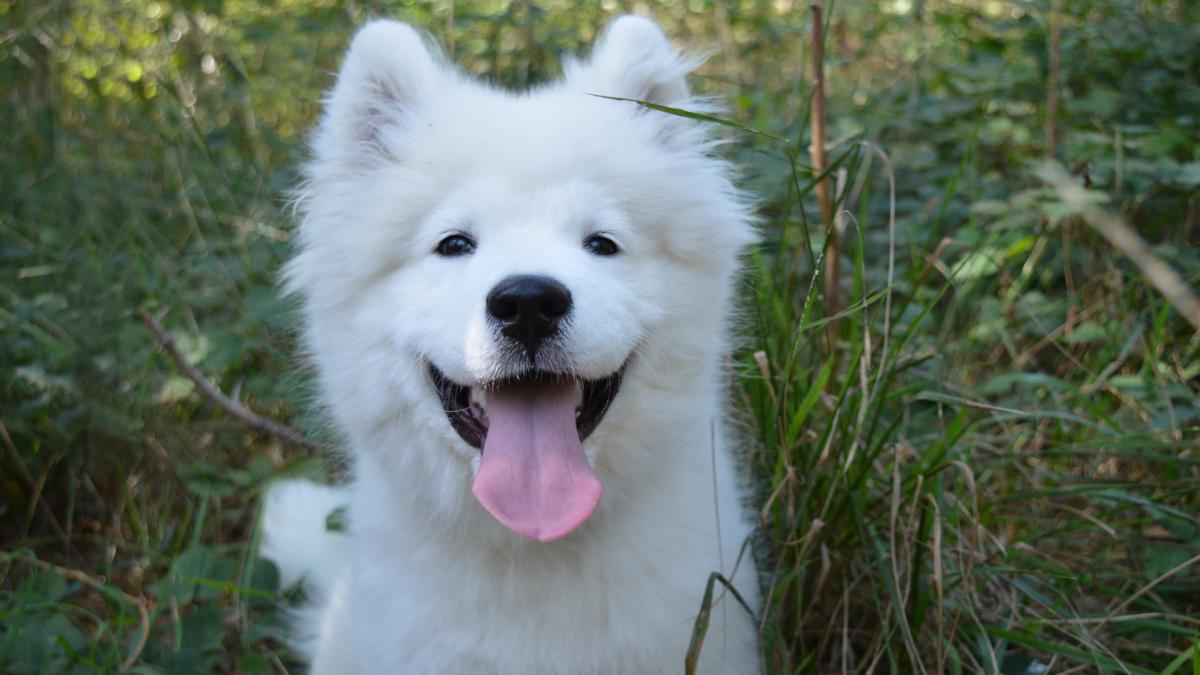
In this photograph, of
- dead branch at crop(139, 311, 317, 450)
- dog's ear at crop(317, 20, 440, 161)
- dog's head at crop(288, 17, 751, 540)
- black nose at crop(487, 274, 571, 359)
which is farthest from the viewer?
dead branch at crop(139, 311, 317, 450)

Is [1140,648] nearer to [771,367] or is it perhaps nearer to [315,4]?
[771,367]

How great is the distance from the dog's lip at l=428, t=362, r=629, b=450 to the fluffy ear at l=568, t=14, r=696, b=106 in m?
0.78

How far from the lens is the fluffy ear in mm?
2375

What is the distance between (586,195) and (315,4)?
373cm

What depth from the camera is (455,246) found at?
7.13ft

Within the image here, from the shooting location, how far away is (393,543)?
2.31 metres

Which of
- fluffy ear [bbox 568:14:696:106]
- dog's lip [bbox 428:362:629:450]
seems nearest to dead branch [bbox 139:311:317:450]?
dog's lip [bbox 428:362:629:450]

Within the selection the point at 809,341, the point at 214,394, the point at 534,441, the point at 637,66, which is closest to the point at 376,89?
the point at 637,66

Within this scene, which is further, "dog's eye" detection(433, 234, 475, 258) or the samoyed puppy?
"dog's eye" detection(433, 234, 475, 258)

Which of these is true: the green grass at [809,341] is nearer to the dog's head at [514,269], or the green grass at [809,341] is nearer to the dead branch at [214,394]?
the dead branch at [214,394]

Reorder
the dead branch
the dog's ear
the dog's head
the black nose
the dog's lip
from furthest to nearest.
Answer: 1. the dead branch
2. the dog's ear
3. the dog's lip
4. the dog's head
5. the black nose

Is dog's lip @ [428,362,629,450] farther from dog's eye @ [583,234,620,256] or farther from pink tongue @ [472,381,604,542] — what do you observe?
dog's eye @ [583,234,620,256]

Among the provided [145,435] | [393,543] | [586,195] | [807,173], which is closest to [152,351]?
[145,435]

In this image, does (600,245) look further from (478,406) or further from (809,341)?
(809,341)
